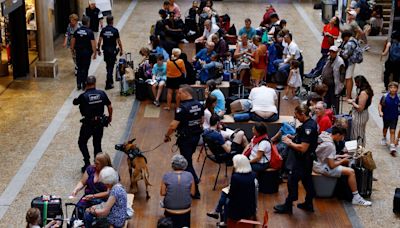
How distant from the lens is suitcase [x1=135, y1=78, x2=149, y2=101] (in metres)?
18.6

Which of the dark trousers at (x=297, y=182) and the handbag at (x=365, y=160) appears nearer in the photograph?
the dark trousers at (x=297, y=182)

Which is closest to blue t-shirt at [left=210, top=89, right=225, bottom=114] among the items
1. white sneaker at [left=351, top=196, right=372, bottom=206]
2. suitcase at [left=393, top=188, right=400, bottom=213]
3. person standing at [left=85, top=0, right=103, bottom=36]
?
white sneaker at [left=351, top=196, right=372, bottom=206]

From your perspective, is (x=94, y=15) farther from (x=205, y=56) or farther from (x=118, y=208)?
(x=118, y=208)

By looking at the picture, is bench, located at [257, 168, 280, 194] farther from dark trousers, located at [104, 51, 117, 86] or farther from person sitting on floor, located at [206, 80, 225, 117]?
dark trousers, located at [104, 51, 117, 86]

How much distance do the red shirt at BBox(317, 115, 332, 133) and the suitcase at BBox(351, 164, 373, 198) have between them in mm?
921

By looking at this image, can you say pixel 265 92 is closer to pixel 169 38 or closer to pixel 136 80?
pixel 136 80

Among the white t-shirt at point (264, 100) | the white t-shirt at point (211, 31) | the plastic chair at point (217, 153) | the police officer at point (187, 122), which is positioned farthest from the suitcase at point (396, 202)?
the white t-shirt at point (211, 31)

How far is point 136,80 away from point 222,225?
24.1ft

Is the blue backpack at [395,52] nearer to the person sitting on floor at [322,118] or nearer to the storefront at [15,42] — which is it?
the person sitting on floor at [322,118]

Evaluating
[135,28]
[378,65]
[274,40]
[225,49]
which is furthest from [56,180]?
[135,28]

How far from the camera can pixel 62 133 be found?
16578 mm

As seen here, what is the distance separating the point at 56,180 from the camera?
14.2 m

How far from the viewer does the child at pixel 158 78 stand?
59.9ft

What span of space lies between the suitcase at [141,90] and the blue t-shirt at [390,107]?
5762 mm
